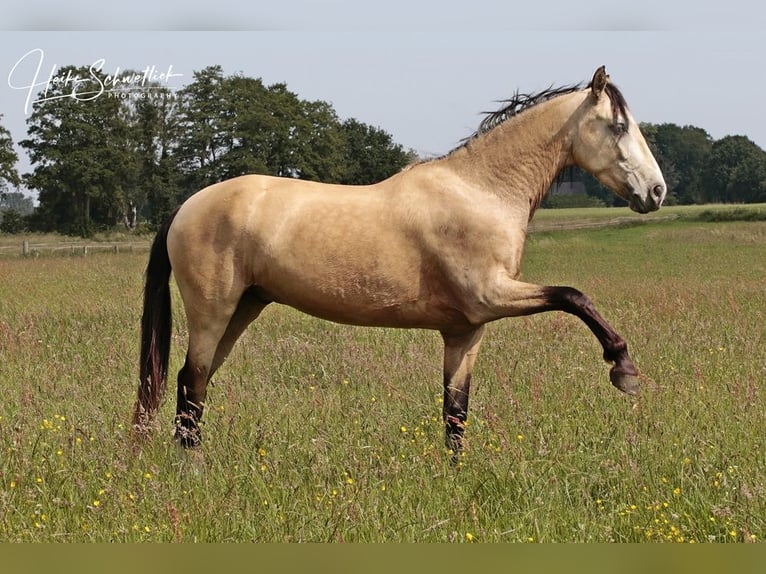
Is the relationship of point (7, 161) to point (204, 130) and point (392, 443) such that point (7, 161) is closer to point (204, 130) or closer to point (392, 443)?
point (204, 130)

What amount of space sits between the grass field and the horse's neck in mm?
1562

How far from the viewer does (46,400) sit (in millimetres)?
6680

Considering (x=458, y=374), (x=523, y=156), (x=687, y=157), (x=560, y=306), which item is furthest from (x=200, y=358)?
(x=687, y=157)

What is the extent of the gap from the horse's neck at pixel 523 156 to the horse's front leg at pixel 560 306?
670mm

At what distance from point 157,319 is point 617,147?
3.58m

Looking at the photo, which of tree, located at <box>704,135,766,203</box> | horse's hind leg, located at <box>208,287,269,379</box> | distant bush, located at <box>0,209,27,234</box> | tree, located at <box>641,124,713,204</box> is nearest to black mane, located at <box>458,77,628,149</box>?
horse's hind leg, located at <box>208,287,269,379</box>

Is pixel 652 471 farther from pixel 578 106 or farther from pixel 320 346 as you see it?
pixel 320 346

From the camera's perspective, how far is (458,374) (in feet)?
18.4

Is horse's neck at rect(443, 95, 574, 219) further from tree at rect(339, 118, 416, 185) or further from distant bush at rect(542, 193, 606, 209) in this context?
distant bush at rect(542, 193, 606, 209)

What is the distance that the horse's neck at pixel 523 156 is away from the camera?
17.9 feet

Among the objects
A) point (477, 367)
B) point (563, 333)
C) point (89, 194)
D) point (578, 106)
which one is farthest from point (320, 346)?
point (89, 194)

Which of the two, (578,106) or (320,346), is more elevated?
(578,106)

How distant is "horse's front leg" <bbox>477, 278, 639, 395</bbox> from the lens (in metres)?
5.03

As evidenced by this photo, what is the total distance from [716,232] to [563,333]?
1296 inches
